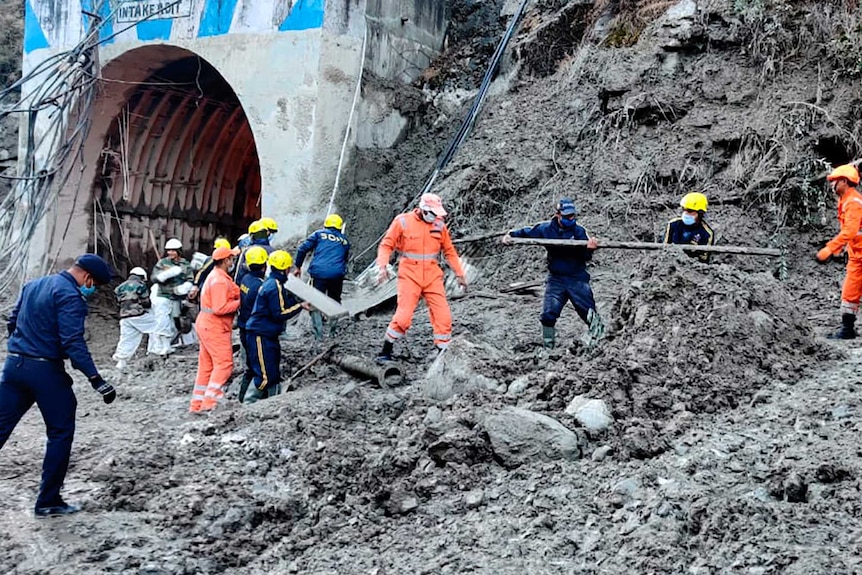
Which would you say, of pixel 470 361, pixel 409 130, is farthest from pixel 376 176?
pixel 470 361

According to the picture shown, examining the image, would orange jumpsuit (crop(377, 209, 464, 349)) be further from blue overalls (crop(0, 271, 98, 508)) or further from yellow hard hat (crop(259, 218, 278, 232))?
blue overalls (crop(0, 271, 98, 508))

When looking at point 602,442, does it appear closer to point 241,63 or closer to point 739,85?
point 739,85

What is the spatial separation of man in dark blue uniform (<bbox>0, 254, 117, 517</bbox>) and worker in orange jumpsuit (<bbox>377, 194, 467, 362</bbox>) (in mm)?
2795

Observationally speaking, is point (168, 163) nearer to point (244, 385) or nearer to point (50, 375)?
point (244, 385)

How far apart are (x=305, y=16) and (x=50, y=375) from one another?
689 cm

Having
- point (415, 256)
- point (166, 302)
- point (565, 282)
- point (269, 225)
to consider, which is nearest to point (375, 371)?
point (415, 256)

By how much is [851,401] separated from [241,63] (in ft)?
28.9

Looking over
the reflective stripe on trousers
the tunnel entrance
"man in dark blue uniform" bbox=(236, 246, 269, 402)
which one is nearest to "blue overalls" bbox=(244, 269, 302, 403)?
"man in dark blue uniform" bbox=(236, 246, 269, 402)

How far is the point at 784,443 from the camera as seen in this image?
13.5 ft

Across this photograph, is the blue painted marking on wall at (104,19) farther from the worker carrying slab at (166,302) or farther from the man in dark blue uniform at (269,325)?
the man in dark blue uniform at (269,325)

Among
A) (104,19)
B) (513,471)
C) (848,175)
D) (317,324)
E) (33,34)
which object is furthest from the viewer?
(33,34)

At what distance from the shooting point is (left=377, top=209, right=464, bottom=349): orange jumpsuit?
7.18 m

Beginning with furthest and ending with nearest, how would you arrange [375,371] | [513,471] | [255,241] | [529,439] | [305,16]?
[305,16] → [255,241] → [375,371] → [529,439] → [513,471]

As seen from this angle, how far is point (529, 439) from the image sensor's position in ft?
14.9
